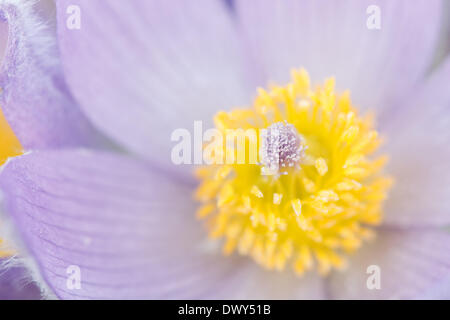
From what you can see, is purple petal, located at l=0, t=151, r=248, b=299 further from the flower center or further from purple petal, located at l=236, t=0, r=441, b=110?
purple petal, located at l=236, t=0, r=441, b=110

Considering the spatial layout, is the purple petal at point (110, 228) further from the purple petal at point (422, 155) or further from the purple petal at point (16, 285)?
the purple petal at point (422, 155)

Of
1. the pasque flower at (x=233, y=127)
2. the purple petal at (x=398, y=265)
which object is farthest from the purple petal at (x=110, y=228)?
the purple petal at (x=398, y=265)

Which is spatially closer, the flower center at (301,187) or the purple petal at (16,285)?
the purple petal at (16,285)

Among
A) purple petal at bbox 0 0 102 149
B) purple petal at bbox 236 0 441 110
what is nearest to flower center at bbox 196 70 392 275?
purple petal at bbox 236 0 441 110

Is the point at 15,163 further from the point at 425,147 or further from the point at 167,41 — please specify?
the point at 425,147
